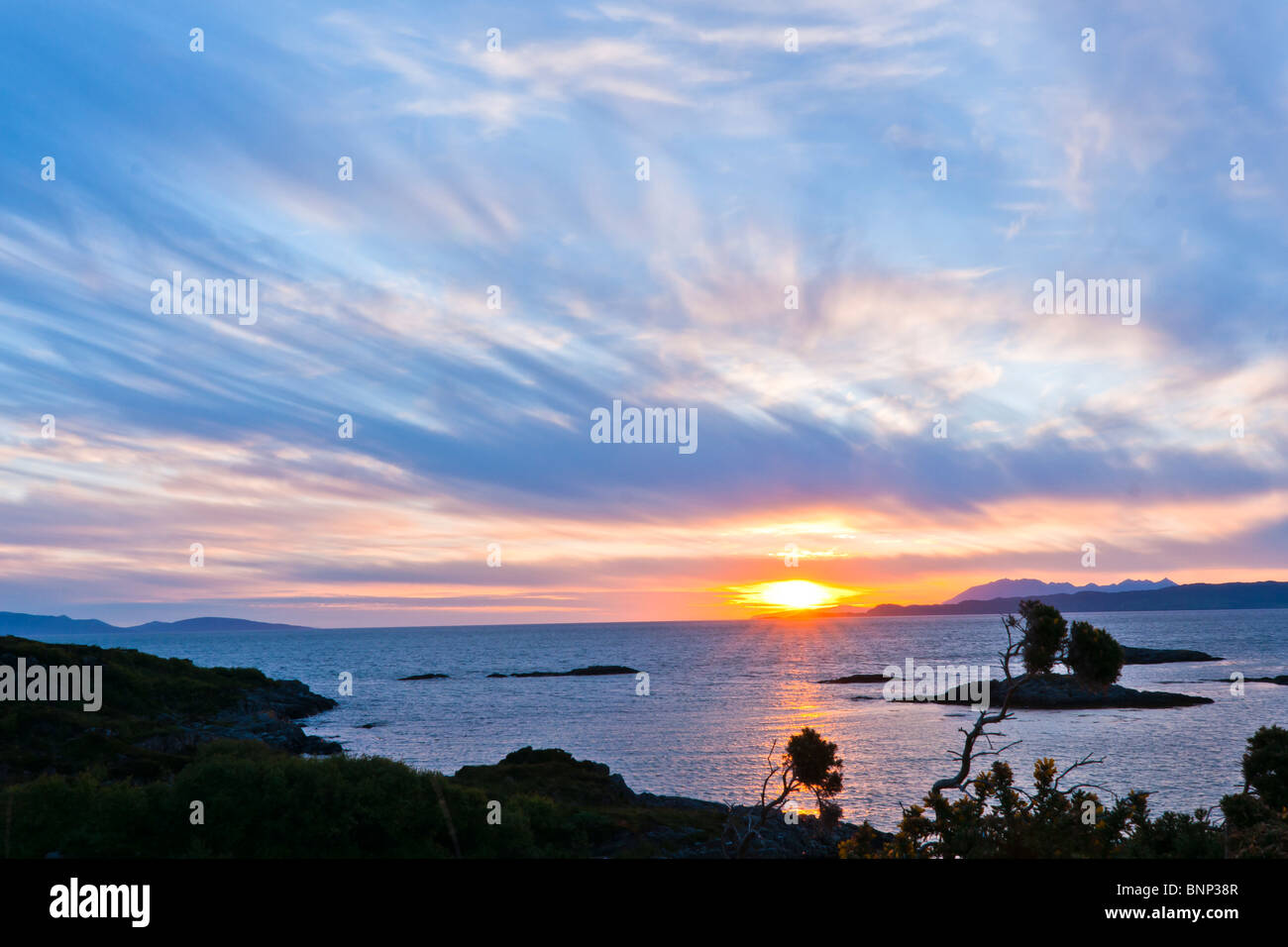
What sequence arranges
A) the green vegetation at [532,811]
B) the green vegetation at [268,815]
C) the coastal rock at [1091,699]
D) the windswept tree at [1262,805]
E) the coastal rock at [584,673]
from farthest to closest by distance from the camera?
the coastal rock at [584,673] → the coastal rock at [1091,699] → the green vegetation at [268,815] → the green vegetation at [532,811] → the windswept tree at [1262,805]

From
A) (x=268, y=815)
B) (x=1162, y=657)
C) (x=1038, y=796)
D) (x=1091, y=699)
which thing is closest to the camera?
(x=1038, y=796)

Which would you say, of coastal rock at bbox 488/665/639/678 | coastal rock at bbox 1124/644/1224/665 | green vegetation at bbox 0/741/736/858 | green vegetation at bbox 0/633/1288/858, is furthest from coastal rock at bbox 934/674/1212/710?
coastal rock at bbox 488/665/639/678

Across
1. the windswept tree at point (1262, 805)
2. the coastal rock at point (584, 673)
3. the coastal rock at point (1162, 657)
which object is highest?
the windswept tree at point (1262, 805)

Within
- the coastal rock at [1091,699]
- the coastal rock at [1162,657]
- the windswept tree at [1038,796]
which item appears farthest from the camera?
the coastal rock at [1162,657]

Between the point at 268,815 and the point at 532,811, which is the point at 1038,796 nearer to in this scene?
the point at 268,815

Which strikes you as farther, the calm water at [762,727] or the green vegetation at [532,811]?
the calm water at [762,727]

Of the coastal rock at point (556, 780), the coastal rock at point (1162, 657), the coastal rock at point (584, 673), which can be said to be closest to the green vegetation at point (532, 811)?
the coastal rock at point (556, 780)

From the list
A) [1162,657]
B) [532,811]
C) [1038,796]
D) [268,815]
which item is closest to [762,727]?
[532,811]

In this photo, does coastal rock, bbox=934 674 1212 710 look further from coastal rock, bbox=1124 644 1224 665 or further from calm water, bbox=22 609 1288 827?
coastal rock, bbox=1124 644 1224 665

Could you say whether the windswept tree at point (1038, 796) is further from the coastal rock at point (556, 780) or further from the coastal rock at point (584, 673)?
the coastal rock at point (584, 673)

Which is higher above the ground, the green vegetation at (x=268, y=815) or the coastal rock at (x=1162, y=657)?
the green vegetation at (x=268, y=815)
